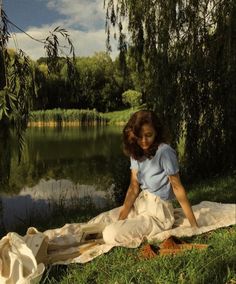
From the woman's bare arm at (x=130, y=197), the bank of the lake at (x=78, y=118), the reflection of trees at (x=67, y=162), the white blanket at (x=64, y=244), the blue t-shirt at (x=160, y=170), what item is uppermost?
the blue t-shirt at (x=160, y=170)

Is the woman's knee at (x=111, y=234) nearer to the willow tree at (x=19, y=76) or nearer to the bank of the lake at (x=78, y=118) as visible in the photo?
the willow tree at (x=19, y=76)

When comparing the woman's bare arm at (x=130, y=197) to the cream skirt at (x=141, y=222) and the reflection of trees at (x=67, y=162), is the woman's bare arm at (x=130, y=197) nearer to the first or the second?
the cream skirt at (x=141, y=222)

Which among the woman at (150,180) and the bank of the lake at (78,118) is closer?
the woman at (150,180)

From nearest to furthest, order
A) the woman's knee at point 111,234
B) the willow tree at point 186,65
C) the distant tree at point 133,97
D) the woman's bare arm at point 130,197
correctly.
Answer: the woman's knee at point 111,234 < the woman's bare arm at point 130,197 < the willow tree at point 186,65 < the distant tree at point 133,97

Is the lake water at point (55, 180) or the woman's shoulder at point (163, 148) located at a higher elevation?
the woman's shoulder at point (163, 148)

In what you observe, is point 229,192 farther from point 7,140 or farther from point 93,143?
point 93,143

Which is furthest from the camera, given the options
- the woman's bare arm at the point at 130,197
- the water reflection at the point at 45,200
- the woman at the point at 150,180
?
the water reflection at the point at 45,200

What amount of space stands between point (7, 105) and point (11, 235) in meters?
0.98

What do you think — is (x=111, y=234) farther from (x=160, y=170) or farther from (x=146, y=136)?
(x=146, y=136)

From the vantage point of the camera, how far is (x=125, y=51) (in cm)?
796

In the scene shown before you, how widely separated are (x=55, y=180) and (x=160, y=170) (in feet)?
25.0

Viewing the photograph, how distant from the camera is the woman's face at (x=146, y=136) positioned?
401 cm

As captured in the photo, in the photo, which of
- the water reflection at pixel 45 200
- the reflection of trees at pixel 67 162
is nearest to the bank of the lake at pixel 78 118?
the reflection of trees at pixel 67 162

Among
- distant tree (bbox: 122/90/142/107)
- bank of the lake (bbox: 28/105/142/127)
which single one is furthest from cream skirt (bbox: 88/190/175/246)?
bank of the lake (bbox: 28/105/142/127)
